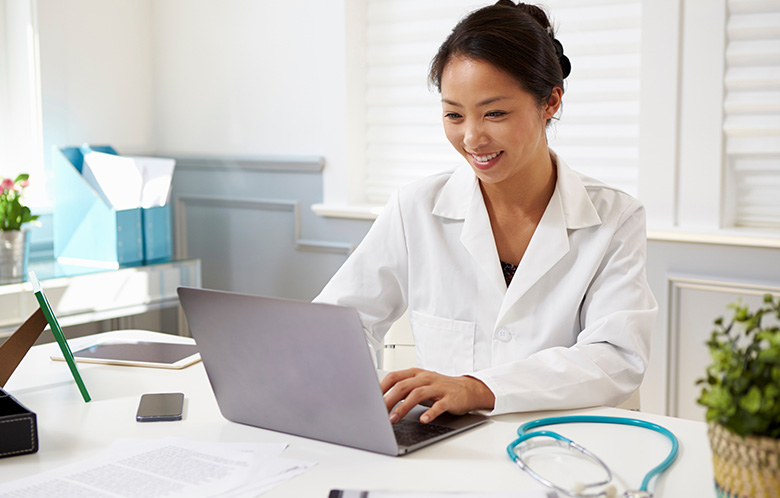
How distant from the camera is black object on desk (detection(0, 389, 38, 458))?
1029 millimetres

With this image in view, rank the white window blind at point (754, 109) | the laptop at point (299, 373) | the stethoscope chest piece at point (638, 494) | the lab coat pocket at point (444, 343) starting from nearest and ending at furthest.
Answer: the stethoscope chest piece at point (638, 494) < the laptop at point (299, 373) < the lab coat pocket at point (444, 343) < the white window blind at point (754, 109)

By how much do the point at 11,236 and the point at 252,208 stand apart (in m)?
1.00

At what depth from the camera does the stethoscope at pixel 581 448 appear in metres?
0.86

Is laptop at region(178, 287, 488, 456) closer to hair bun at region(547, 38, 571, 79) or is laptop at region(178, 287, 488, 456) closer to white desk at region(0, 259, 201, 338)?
hair bun at region(547, 38, 571, 79)

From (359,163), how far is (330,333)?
6.93 ft

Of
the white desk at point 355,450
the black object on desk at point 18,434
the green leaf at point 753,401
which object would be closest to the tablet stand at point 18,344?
the white desk at point 355,450

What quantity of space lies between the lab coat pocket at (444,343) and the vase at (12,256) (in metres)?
1.52

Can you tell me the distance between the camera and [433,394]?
114 centimetres

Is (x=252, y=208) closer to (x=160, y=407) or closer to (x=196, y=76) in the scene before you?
(x=196, y=76)

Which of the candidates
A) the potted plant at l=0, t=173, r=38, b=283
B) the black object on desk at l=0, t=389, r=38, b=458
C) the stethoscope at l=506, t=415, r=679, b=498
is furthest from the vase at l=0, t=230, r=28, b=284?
the stethoscope at l=506, t=415, r=679, b=498

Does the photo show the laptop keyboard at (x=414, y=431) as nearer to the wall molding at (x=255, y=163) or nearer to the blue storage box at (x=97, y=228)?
the blue storage box at (x=97, y=228)

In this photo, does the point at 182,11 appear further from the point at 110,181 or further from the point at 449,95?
the point at 449,95

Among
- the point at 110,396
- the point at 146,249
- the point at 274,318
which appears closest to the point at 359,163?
the point at 146,249

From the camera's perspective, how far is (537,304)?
1502 millimetres
